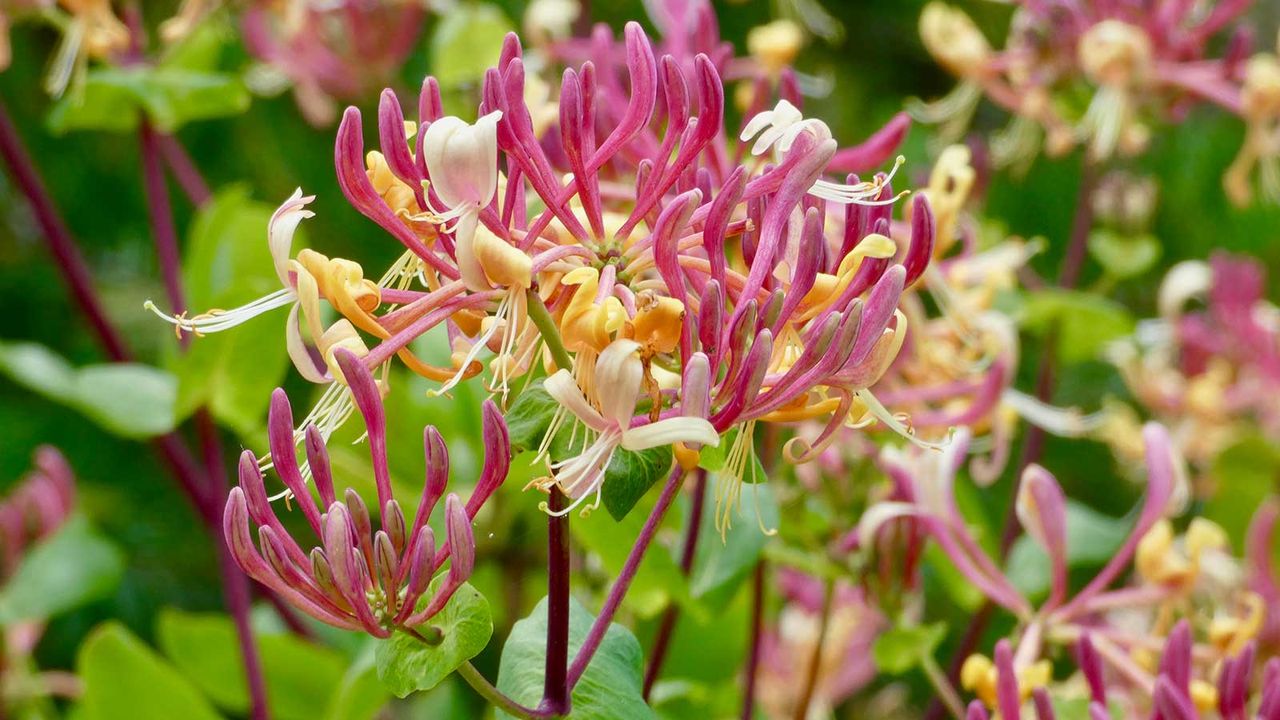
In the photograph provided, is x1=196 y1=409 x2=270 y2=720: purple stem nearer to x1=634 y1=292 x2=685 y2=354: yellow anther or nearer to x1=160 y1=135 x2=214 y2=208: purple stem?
x1=160 y1=135 x2=214 y2=208: purple stem

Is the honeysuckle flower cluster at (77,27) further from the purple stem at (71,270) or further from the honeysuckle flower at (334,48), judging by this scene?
the honeysuckle flower at (334,48)

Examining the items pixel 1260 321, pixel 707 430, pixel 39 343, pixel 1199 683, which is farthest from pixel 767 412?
pixel 39 343

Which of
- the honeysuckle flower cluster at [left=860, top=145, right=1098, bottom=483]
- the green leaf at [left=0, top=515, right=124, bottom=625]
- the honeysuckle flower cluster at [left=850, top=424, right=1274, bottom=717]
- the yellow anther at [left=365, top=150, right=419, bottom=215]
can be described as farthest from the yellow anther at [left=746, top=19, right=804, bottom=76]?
the green leaf at [left=0, top=515, right=124, bottom=625]

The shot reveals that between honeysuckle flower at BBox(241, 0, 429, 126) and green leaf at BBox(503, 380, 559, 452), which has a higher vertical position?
green leaf at BBox(503, 380, 559, 452)

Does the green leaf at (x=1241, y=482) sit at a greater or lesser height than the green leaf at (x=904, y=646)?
lesser

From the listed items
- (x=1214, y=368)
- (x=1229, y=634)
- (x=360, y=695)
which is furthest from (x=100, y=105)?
(x=1214, y=368)

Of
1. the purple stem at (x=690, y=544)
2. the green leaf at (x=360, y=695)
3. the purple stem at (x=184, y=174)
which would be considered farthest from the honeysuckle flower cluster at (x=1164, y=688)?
the purple stem at (x=184, y=174)

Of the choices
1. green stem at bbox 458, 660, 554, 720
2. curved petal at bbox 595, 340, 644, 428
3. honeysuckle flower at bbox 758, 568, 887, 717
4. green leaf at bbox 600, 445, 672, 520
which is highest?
curved petal at bbox 595, 340, 644, 428

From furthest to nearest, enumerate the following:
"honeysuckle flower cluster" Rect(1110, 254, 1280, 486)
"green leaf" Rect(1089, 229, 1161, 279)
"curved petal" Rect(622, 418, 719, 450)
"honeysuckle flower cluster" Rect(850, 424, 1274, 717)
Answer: "honeysuckle flower cluster" Rect(1110, 254, 1280, 486) < "green leaf" Rect(1089, 229, 1161, 279) < "honeysuckle flower cluster" Rect(850, 424, 1274, 717) < "curved petal" Rect(622, 418, 719, 450)
